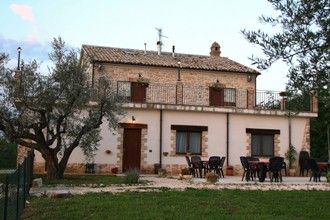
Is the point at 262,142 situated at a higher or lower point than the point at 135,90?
lower

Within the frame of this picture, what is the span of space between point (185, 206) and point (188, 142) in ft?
45.4

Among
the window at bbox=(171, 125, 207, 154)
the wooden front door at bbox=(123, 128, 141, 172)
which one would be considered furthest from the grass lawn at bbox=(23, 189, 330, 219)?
the window at bbox=(171, 125, 207, 154)

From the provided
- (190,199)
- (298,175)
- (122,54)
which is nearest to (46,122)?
(190,199)

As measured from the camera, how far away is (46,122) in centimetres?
1734

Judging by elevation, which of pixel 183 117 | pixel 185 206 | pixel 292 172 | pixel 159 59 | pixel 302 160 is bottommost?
pixel 185 206

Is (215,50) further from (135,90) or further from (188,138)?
(188,138)

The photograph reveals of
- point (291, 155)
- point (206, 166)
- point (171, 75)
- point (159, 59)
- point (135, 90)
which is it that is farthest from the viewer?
point (159, 59)

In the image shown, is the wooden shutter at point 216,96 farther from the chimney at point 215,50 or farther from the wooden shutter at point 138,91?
the chimney at point 215,50

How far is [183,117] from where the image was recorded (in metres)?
24.4

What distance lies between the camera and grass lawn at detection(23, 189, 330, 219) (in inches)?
377

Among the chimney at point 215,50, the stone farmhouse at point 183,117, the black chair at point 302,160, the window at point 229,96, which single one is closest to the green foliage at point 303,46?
the stone farmhouse at point 183,117

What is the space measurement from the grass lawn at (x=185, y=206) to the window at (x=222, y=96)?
14897 mm

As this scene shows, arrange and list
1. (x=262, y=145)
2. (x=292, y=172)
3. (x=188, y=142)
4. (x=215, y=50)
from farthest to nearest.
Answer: (x=215, y=50) → (x=262, y=145) → (x=292, y=172) → (x=188, y=142)

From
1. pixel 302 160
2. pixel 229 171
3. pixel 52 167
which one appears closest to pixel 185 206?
pixel 52 167
